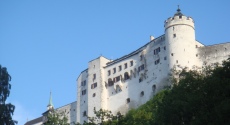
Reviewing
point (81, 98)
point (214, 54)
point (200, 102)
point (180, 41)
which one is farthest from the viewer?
point (81, 98)

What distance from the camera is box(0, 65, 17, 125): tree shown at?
41.5 meters

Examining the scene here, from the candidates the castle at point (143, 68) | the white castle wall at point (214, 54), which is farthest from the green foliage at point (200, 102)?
the castle at point (143, 68)

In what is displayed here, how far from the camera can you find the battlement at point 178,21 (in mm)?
82625

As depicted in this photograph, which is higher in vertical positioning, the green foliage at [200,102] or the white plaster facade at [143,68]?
the white plaster facade at [143,68]

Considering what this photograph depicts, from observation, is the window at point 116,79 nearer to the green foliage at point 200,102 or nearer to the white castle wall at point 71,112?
the white castle wall at point 71,112

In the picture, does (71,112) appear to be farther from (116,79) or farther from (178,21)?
(178,21)

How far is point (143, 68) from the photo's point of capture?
8406cm

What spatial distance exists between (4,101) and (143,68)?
43.3 m

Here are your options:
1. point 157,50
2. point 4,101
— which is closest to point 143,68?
point 157,50

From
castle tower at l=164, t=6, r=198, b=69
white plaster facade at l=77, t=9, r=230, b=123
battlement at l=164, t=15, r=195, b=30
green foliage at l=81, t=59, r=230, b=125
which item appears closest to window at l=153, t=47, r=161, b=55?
white plaster facade at l=77, t=9, r=230, b=123

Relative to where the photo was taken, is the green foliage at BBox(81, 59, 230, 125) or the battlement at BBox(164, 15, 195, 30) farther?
the battlement at BBox(164, 15, 195, 30)

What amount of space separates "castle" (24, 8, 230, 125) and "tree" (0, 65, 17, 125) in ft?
124

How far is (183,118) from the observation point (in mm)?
39844

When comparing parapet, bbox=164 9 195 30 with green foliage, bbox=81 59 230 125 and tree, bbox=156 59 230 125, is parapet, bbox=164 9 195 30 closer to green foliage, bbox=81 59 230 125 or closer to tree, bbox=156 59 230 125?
green foliage, bbox=81 59 230 125
